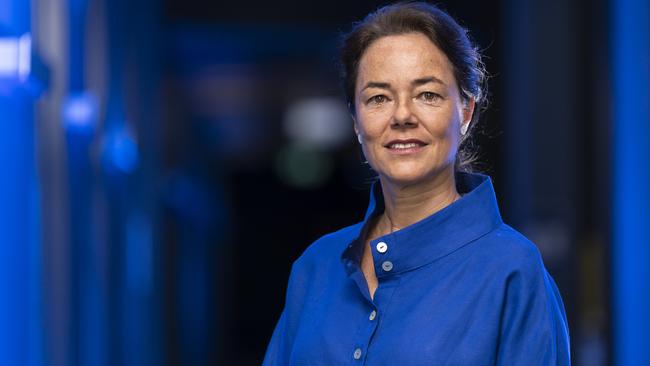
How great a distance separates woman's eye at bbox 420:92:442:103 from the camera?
5.71 ft

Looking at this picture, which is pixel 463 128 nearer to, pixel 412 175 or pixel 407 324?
pixel 412 175

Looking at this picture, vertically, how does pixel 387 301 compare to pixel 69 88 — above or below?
below

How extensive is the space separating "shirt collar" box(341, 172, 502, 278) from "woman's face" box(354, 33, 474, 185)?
2.9 inches

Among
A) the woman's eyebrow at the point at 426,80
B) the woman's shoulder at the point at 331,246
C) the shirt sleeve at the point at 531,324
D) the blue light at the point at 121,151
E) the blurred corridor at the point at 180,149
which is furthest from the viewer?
the blue light at the point at 121,151

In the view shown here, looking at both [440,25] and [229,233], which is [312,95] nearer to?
[229,233]

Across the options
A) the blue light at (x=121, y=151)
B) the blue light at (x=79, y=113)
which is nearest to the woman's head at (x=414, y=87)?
the blue light at (x=79, y=113)

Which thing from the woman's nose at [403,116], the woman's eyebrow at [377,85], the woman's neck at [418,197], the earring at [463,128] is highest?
the woman's eyebrow at [377,85]

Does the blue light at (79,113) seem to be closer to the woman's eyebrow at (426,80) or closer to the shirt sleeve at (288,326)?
the shirt sleeve at (288,326)

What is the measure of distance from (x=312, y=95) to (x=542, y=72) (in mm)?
8158

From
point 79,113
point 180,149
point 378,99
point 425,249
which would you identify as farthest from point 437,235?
point 180,149

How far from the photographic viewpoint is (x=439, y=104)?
1.74 m

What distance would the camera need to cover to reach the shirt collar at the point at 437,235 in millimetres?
1750

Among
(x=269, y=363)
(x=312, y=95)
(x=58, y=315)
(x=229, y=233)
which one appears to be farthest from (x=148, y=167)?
(x=229, y=233)

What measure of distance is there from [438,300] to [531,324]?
0.50 ft
